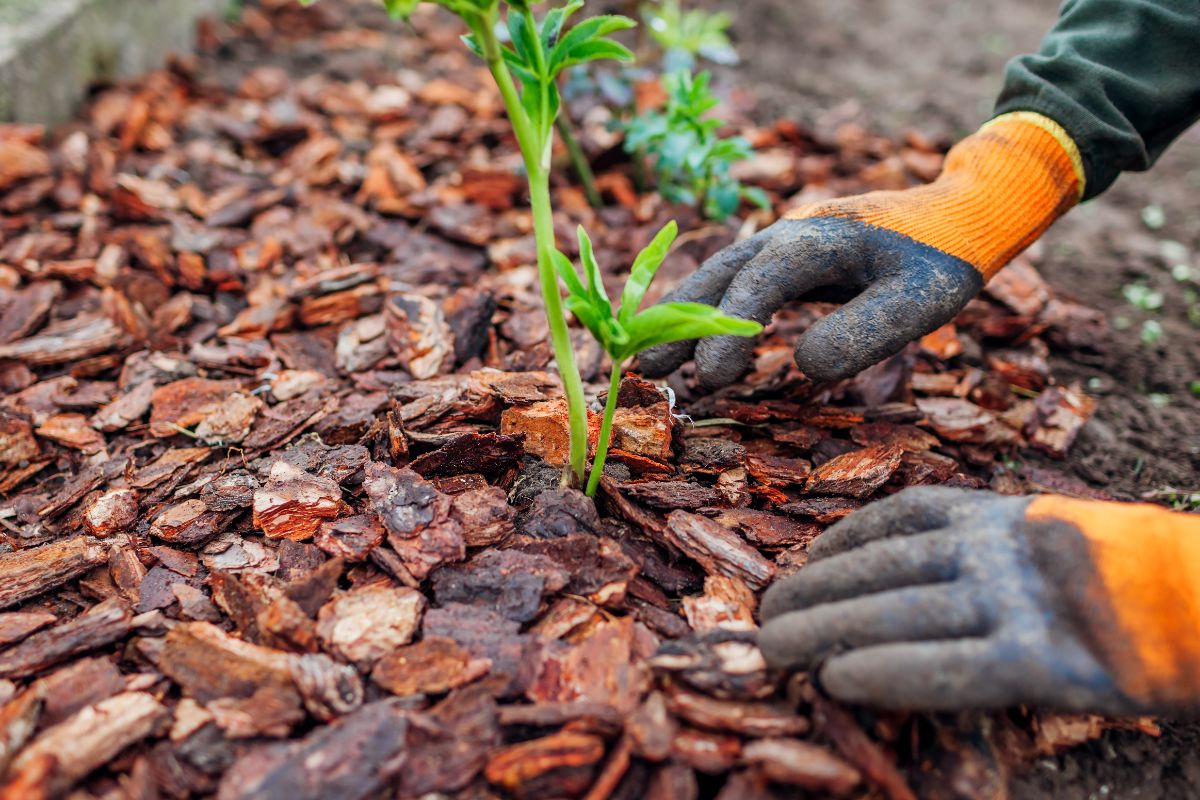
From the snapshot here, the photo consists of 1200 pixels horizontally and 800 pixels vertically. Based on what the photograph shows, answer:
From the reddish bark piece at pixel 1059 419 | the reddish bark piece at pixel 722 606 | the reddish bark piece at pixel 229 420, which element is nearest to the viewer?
the reddish bark piece at pixel 722 606

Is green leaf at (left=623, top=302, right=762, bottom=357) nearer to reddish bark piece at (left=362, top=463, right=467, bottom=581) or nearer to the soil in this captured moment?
reddish bark piece at (left=362, top=463, right=467, bottom=581)

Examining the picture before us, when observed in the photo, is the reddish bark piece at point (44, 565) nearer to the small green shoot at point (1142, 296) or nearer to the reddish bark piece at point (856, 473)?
the reddish bark piece at point (856, 473)

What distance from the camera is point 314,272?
254 centimetres

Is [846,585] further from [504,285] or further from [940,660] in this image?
[504,285]

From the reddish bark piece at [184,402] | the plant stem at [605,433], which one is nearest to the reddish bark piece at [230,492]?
the reddish bark piece at [184,402]

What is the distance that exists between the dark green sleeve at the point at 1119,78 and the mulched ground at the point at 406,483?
64cm

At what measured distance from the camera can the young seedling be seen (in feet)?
4.40

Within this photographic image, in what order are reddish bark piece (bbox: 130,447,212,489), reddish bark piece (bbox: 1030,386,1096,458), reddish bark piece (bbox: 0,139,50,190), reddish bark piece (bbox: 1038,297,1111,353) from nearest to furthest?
1. reddish bark piece (bbox: 130,447,212,489)
2. reddish bark piece (bbox: 1030,386,1096,458)
3. reddish bark piece (bbox: 1038,297,1111,353)
4. reddish bark piece (bbox: 0,139,50,190)

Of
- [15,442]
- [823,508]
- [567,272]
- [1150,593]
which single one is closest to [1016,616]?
[1150,593]

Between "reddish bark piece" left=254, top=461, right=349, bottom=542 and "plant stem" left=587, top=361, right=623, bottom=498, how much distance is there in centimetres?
56

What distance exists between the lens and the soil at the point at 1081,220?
1508mm

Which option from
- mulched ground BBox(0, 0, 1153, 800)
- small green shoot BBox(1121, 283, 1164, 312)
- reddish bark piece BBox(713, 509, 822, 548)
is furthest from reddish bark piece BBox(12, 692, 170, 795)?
small green shoot BBox(1121, 283, 1164, 312)

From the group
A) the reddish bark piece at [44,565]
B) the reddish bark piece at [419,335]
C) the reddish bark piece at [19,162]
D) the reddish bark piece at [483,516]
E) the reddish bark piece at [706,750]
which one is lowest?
the reddish bark piece at [706,750]

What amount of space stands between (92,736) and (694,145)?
209 cm
